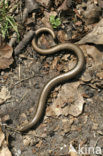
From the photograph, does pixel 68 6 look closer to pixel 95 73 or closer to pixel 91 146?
pixel 95 73

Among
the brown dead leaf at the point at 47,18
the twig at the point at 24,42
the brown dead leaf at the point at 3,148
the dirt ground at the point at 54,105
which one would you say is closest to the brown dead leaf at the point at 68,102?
the dirt ground at the point at 54,105

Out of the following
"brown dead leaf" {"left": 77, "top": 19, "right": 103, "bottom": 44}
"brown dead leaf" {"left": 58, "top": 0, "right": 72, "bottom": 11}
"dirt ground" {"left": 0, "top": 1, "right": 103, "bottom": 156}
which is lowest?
"dirt ground" {"left": 0, "top": 1, "right": 103, "bottom": 156}

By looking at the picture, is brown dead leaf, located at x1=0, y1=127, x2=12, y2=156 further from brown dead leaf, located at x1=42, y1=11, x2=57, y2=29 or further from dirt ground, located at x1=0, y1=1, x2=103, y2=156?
brown dead leaf, located at x1=42, y1=11, x2=57, y2=29

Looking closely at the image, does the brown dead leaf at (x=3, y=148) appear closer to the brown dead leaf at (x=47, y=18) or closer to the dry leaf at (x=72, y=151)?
the dry leaf at (x=72, y=151)

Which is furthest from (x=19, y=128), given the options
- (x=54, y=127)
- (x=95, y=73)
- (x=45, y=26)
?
(x=45, y=26)

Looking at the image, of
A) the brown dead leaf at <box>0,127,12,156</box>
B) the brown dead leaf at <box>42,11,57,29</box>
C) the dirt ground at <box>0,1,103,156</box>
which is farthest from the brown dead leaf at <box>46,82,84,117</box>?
the brown dead leaf at <box>42,11,57,29</box>

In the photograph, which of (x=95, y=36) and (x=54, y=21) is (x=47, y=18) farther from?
(x=95, y=36)
